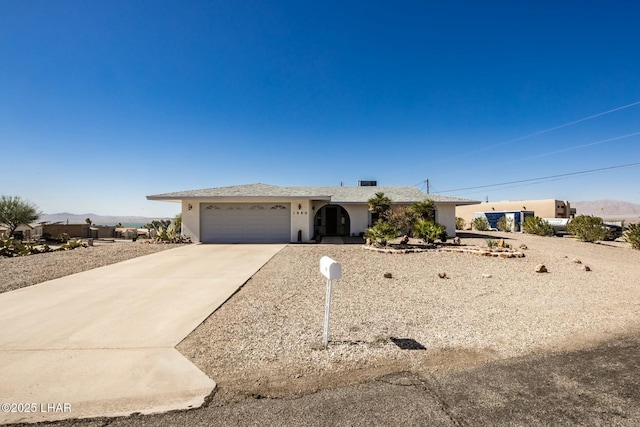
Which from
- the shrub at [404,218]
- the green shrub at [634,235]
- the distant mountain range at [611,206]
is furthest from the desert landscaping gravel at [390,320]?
the distant mountain range at [611,206]

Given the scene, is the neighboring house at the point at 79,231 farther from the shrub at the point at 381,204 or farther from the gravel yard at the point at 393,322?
the shrub at the point at 381,204

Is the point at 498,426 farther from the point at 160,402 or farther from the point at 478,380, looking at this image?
the point at 160,402

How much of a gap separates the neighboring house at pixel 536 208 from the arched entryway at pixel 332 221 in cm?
1687

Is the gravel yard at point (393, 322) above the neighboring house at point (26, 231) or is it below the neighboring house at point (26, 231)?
below

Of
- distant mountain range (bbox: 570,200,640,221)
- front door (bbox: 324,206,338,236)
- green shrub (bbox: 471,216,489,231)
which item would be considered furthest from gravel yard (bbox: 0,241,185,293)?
distant mountain range (bbox: 570,200,640,221)

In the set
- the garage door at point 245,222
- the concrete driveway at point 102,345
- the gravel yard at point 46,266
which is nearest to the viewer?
the concrete driveway at point 102,345

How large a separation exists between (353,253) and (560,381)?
10.5 meters

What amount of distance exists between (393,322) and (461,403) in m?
2.32

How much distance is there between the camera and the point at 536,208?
33500 millimetres

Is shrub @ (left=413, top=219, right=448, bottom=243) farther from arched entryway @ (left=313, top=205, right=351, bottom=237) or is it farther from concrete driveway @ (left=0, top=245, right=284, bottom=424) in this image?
concrete driveway @ (left=0, top=245, right=284, bottom=424)

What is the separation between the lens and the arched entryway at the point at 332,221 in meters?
25.2

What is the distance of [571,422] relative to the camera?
2.79 meters

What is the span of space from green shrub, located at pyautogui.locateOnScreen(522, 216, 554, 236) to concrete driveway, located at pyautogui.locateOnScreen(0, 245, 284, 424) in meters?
25.2

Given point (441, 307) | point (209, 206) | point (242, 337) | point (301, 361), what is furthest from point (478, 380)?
point (209, 206)
